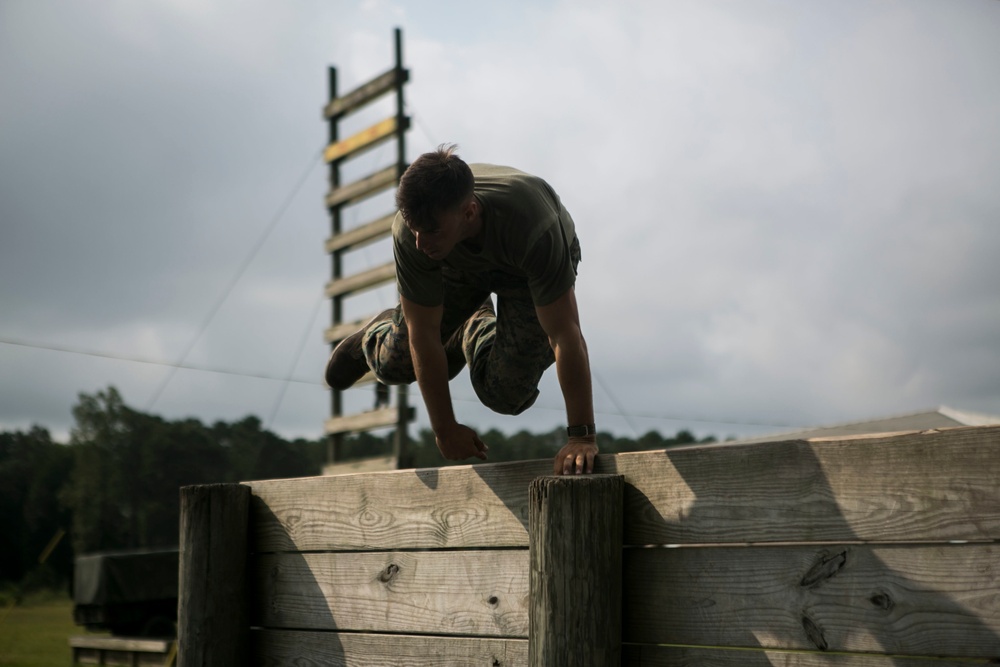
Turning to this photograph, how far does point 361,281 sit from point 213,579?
17.2 feet

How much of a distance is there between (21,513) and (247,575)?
11.1 ft

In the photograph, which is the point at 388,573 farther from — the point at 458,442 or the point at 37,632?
the point at 37,632

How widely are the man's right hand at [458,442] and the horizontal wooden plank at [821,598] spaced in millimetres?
765

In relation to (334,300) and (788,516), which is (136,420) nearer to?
(334,300)

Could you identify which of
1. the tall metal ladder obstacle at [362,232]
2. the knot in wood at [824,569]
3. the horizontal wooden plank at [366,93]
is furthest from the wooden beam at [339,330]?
the knot in wood at [824,569]

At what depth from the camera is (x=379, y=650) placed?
2617mm

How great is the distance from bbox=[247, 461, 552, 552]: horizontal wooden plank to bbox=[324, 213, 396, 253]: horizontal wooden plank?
495 cm

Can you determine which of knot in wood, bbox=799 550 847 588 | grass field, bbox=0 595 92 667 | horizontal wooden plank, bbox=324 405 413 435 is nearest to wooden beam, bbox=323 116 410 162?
horizontal wooden plank, bbox=324 405 413 435

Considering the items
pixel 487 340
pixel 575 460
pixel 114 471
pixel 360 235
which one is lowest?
pixel 575 460

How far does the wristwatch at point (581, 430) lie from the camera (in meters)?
2.47

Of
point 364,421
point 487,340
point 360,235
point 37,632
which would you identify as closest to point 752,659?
point 487,340

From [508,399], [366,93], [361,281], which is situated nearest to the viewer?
[508,399]

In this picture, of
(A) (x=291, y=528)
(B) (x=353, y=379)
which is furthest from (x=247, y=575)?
(B) (x=353, y=379)

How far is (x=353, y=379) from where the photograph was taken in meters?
3.72
